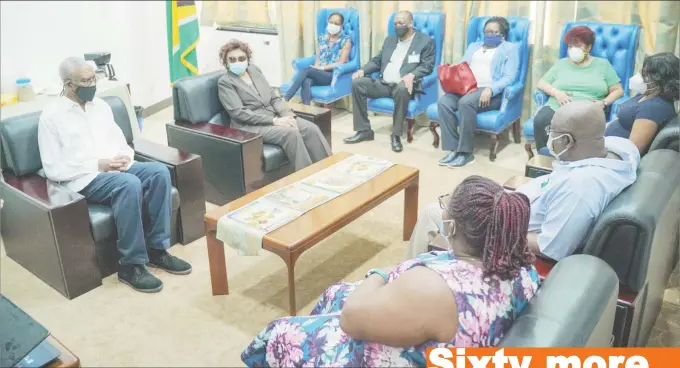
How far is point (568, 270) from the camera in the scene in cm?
170

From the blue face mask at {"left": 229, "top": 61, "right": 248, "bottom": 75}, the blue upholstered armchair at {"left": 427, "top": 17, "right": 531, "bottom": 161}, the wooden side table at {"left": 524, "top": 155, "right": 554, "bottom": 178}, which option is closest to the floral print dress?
the wooden side table at {"left": 524, "top": 155, "right": 554, "bottom": 178}

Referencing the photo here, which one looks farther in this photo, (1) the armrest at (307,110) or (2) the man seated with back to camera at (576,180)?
(1) the armrest at (307,110)

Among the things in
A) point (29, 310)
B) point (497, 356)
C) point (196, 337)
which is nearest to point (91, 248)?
point (29, 310)

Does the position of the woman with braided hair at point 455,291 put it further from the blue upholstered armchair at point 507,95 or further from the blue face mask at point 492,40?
the blue face mask at point 492,40

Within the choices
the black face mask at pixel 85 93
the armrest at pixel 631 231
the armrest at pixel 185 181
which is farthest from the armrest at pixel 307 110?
the armrest at pixel 631 231

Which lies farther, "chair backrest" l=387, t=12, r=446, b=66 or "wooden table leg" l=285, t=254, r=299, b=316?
"chair backrest" l=387, t=12, r=446, b=66

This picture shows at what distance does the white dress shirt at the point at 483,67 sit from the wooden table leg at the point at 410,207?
4.96 ft

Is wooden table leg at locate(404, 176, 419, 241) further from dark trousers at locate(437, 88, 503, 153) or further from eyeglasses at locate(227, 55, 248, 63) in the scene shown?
eyeglasses at locate(227, 55, 248, 63)

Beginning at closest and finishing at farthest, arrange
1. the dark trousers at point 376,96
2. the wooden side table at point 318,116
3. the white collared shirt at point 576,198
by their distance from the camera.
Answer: the white collared shirt at point 576,198, the wooden side table at point 318,116, the dark trousers at point 376,96

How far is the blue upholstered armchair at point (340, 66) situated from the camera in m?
5.11

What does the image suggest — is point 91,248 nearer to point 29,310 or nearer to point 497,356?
point 29,310

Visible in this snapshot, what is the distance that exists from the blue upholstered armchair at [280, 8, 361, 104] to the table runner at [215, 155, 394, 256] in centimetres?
181

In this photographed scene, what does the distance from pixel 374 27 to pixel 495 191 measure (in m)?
4.00

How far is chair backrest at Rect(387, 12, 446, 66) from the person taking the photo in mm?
4781
